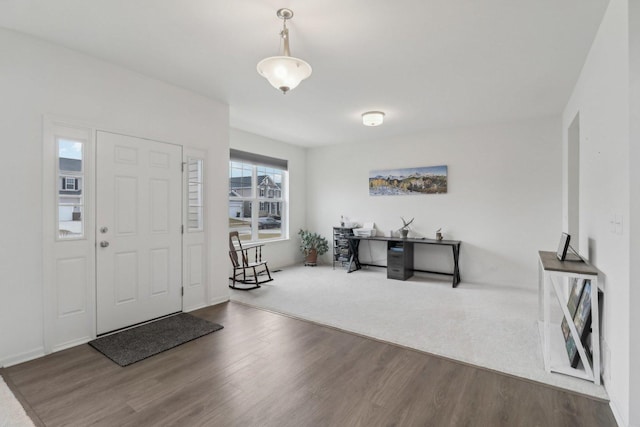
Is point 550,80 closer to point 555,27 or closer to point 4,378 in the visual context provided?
point 555,27

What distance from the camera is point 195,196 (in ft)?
12.4

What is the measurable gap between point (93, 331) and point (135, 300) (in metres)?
0.43

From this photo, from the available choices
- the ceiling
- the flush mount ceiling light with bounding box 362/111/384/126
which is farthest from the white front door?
the flush mount ceiling light with bounding box 362/111/384/126

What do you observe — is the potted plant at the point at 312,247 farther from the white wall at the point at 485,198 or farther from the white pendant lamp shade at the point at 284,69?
the white pendant lamp shade at the point at 284,69

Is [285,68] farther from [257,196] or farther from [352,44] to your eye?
[257,196]

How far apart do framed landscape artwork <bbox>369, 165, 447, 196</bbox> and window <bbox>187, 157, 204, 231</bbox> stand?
347 cm

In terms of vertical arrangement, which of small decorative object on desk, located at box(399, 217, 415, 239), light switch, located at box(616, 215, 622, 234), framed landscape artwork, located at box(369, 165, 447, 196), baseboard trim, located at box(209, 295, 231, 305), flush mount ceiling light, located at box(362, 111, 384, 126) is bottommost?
baseboard trim, located at box(209, 295, 231, 305)

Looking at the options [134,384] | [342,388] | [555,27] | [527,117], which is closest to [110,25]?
[134,384]

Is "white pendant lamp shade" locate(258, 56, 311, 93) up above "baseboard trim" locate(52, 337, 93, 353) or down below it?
above

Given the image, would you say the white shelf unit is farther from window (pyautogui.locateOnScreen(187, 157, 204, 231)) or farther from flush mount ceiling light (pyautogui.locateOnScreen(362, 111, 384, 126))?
window (pyautogui.locateOnScreen(187, 157, 204, 231))

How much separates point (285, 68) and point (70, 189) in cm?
225

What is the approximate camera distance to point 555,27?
2342mm

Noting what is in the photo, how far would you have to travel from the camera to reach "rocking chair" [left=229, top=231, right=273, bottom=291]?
4730mm

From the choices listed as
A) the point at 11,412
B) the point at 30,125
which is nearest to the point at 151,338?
the point at 11,412
